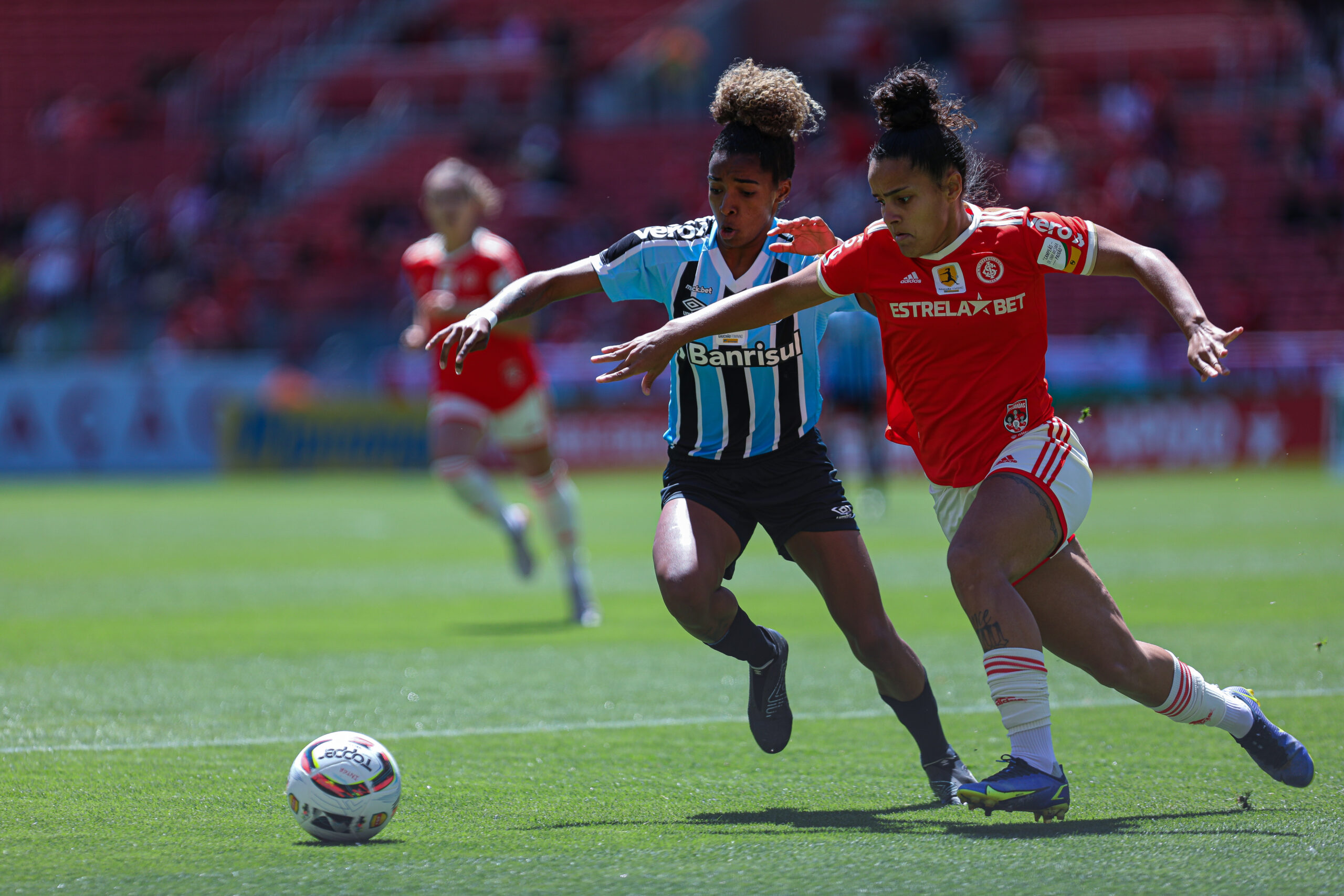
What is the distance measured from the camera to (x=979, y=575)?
4.28m

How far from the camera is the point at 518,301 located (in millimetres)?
4902

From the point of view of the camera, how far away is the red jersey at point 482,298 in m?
9.48

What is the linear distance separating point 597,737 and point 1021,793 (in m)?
2.00

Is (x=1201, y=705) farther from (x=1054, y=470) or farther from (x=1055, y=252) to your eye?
(x=1055, y=252)

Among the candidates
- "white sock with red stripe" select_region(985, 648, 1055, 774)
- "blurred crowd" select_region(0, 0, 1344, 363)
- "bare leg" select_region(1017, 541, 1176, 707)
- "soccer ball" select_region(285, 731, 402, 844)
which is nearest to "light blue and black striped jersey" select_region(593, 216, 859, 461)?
"bare leg" select_region(1017, 541, 1176, 707)

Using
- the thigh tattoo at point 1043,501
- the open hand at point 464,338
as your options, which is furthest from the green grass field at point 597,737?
the open hand at point 464,338

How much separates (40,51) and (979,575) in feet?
110

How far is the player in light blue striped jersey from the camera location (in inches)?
191

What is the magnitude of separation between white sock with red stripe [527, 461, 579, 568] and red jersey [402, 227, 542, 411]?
501 mm

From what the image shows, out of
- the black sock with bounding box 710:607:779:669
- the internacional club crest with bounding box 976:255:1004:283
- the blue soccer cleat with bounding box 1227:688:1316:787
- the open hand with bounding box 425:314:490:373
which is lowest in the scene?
the blue soccer cleat with bounding box 1227:688:1316:787

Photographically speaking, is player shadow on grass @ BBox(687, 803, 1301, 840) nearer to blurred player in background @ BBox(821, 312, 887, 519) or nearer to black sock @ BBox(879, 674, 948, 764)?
black sock @ BBox(879, 674, 948, 764)

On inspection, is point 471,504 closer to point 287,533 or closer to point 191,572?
point 191,572

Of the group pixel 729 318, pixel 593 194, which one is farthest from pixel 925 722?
pixel 593 194

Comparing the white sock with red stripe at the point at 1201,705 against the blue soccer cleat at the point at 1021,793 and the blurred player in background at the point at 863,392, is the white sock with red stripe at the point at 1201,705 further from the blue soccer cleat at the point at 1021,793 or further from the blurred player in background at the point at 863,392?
the blurred player in background at the point at 863,392
